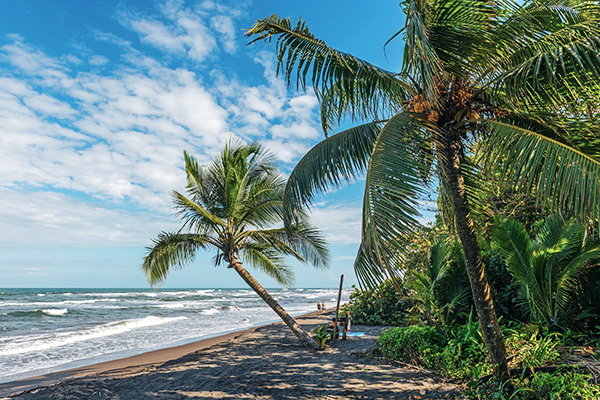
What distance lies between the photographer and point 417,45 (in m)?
3.32

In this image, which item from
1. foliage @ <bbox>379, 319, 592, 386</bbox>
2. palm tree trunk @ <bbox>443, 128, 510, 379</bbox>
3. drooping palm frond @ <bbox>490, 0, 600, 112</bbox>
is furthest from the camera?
foliage @ <bbox>379, 319, 592, 386</bbox>

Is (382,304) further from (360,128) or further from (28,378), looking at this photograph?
(28,378)

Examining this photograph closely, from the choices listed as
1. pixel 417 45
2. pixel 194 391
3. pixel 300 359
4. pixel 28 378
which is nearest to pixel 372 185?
pixel 417 45

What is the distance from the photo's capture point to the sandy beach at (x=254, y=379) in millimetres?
5452

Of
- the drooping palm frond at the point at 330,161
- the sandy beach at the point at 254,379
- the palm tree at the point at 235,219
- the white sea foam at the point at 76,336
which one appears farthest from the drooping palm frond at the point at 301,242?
the white sea foam at the point at 76,336

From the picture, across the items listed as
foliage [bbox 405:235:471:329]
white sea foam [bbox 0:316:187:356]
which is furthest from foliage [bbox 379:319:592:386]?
white sea foam [bbox 0:316:187:356]

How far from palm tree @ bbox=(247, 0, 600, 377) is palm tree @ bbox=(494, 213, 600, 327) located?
1.04 metres

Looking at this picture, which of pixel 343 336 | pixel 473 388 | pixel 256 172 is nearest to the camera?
pixel 473 388

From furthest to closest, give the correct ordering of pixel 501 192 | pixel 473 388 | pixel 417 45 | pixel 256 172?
pixel 256 172
pixel 501 192
pixel 473 388
pixel 417 45

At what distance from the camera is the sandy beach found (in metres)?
5.45

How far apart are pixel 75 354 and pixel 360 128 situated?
11724 millimetres

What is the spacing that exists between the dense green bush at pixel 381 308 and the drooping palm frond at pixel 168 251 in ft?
21.0

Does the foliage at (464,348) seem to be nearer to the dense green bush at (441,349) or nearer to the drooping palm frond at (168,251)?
the dense green bush at (441,349)

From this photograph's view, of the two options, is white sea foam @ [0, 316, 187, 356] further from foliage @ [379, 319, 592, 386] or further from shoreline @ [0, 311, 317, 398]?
foliage @ [379, 319, 592, 386]
